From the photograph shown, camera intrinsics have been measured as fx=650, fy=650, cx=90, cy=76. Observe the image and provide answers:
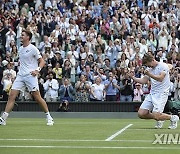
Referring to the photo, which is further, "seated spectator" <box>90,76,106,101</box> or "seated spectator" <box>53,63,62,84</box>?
"seated spectator" <box>53,63,62,84</box>

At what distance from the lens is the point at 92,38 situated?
28.8 metres

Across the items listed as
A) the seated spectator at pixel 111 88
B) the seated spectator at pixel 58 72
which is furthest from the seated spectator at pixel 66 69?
the seated spectator at pixel 111 88

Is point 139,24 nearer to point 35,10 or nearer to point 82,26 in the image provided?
point 82,26

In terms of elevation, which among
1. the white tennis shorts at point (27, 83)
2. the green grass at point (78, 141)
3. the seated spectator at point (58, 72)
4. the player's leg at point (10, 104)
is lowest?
the green grass at point (78, 141)

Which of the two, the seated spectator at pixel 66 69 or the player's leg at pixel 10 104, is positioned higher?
the seated spectator at pixel 66 69

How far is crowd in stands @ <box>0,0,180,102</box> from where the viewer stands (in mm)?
26297

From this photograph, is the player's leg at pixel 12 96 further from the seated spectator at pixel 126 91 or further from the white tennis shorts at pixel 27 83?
the seated spectator at pixel 126 91

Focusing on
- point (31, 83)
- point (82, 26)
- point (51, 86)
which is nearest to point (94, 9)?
point (82, 26)

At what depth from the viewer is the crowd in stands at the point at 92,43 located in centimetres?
2630

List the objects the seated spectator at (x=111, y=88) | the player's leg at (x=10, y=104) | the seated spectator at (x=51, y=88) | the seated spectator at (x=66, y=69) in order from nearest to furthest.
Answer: the player's leg at (x=10, y=104), the seated spectator at (x=111, y=88), the seated spectator at (x=51, y=88), the seated spectator at (x=66, y=69)

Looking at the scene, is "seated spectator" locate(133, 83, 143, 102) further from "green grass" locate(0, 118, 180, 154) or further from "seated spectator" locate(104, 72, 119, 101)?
"green grass" locate(0, 118, 180, 154)

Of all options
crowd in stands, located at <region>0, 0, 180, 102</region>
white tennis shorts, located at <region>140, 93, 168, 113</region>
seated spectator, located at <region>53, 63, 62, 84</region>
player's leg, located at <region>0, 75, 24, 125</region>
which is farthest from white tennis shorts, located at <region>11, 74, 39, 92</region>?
seated spectator, located at <region>53, 63, 62, 84</region>

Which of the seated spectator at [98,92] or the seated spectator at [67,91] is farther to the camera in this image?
the seated spectator at [67,91]

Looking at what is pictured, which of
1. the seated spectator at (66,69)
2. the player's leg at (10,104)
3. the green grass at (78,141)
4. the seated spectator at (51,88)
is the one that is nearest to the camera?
the green grass at (78,141)
